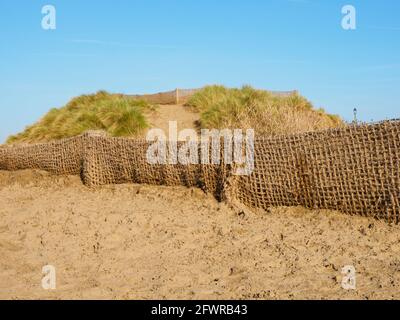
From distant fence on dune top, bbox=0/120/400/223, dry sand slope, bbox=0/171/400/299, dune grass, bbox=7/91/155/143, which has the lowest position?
dry sand slope, bbox=0/171/400/299

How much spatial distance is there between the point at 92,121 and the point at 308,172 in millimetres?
6619

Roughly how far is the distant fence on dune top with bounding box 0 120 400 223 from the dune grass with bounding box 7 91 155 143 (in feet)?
11.1

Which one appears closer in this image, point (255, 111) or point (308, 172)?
point (308, 172)

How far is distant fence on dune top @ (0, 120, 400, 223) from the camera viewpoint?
5.07m

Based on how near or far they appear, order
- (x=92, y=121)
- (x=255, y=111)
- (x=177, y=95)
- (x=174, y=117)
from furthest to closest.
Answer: (x=177, y=95), (x=174, y=117), (x=92, y=121), (x=255, y=111)

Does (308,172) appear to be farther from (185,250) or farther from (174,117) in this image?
(174,117)

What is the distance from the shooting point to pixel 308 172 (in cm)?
552

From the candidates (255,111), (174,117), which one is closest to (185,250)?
(255,111)

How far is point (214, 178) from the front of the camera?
20.3ft

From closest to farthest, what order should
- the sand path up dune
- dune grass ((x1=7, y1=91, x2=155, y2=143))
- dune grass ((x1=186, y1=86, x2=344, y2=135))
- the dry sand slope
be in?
the dry sand slope
dune grass ((x1=186, y1=86, x2=344, y2=135))
dune grass ((x1=7, y1=91, x2=155, y2=143))
the sand path up dune

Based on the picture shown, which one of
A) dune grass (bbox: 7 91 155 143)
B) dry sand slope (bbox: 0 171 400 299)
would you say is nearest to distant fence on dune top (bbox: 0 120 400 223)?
dry sand slope (bbox: 0 171 400 299)

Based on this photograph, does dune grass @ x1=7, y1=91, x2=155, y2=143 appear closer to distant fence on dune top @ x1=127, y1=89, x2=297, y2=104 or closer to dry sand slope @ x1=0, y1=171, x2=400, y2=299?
distant fence on dune top @ x1=127, y1=89, x2=297, y2=104
